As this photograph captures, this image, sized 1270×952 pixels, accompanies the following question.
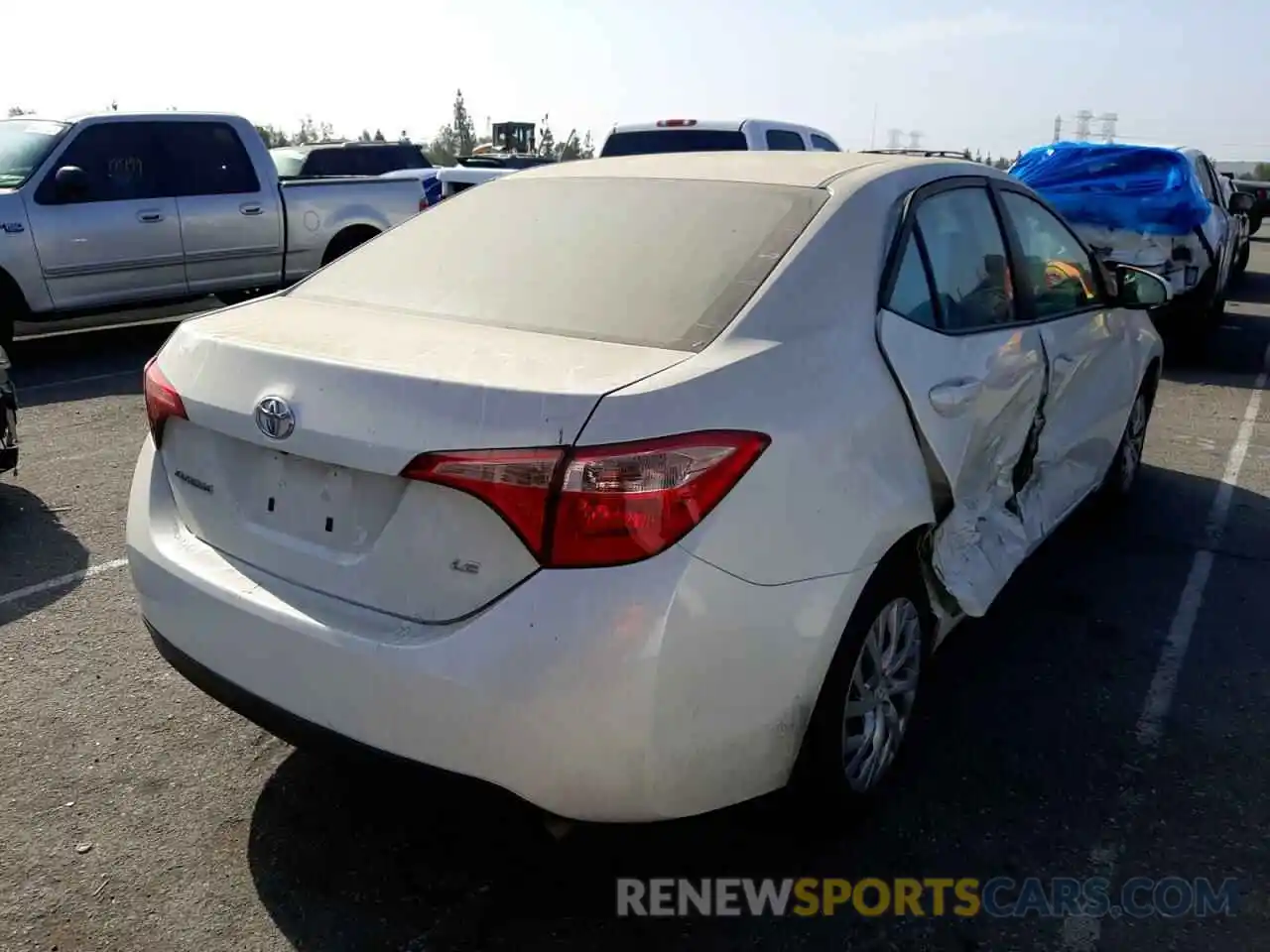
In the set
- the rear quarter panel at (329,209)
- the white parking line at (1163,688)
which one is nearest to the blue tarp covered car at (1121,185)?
the white parking line at (1163,688)

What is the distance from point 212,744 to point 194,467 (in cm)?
100

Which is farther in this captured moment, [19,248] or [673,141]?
[673,141]

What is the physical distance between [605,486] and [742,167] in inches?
63.0

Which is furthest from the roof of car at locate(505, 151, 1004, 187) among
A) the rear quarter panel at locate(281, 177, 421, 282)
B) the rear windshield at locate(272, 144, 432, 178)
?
the rear windshield at locate(272, 144, 432, 178)

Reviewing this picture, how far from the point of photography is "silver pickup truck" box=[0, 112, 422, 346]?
8.62 m

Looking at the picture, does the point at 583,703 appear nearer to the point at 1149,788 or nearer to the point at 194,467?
the point at 194,467

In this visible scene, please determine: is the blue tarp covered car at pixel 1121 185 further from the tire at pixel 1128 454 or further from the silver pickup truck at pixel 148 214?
the silver pickup truck at pixel 148 214

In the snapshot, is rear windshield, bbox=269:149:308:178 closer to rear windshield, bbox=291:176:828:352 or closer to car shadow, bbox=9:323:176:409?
car shadow, bbox=9:323:176:409

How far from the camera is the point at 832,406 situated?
8.32ft

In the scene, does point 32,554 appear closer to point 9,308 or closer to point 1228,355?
→ point 9,308

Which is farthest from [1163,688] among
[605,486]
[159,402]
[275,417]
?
[159,402]

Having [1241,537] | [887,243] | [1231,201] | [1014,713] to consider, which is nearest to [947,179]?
[887,243]

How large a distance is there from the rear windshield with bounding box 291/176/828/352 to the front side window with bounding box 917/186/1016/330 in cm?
Result: 48

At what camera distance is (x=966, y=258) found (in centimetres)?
347
